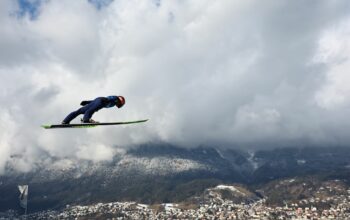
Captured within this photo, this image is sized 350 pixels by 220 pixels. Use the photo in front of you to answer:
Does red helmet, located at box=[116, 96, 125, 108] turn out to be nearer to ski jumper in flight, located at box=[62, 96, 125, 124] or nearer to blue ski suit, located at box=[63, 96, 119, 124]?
ski jumper in flight, located at box=[62, 96, 125, 124]

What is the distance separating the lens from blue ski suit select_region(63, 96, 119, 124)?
140 feet

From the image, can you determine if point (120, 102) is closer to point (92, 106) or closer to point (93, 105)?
point (93, 105)

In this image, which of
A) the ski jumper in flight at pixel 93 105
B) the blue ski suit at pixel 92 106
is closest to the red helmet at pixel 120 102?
the ski jumper in flight at pixel 93 105

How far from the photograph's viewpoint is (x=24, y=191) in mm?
55531

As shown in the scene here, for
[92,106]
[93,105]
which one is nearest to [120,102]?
[93,105]

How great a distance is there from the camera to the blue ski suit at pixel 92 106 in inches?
1678

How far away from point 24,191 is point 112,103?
20619 millimetres

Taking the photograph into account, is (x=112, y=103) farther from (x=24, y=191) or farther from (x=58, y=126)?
(x=24, y=191)

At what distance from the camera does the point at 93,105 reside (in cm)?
4269

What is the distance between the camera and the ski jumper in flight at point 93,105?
4266 cm

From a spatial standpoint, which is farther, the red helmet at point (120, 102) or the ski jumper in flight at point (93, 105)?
the red helmet at point (120, 102)

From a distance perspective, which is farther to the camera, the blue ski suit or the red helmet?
the red helmet

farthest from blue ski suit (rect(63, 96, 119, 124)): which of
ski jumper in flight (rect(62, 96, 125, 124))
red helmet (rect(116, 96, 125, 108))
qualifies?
red helmet (rect(116, 96, 125, 108))

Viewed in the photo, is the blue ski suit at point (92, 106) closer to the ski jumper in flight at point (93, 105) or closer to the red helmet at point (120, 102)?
the ski jumper in flight at point (93, 105)
